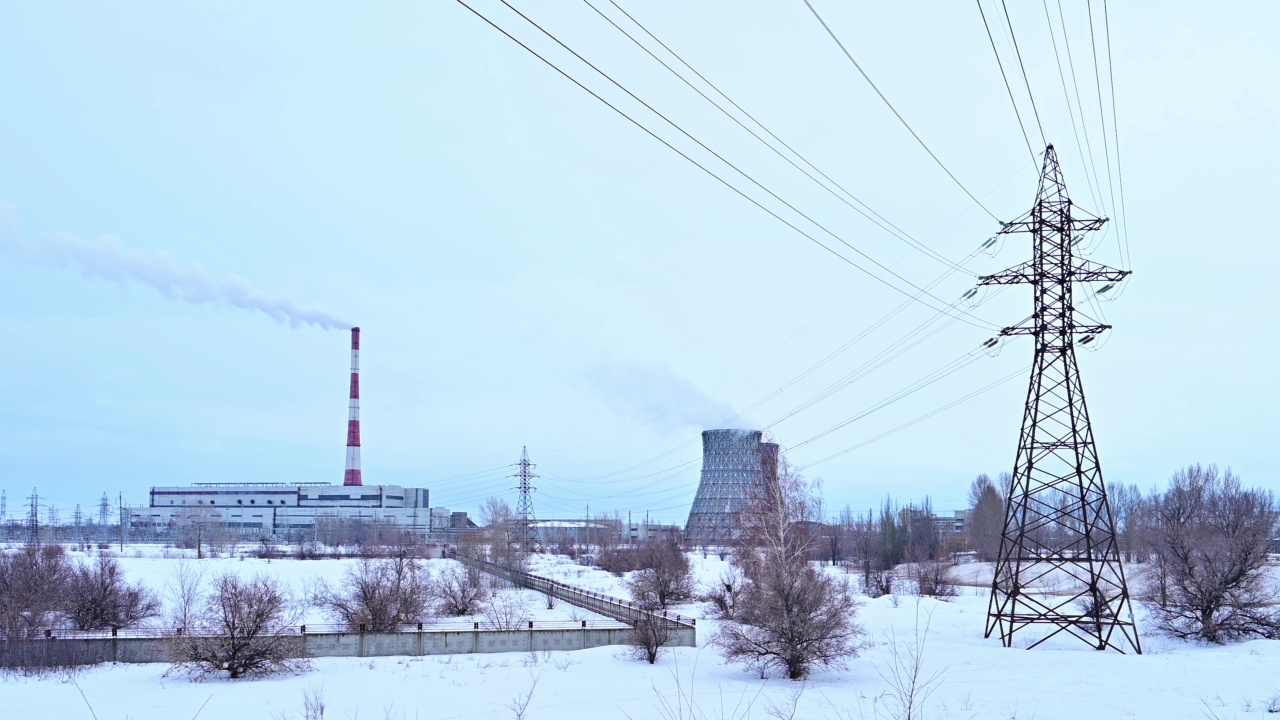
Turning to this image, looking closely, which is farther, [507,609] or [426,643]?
[507,609]

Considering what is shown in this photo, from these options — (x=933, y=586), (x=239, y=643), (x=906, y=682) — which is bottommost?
(x=933, y=586)

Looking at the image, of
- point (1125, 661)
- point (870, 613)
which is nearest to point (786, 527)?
→ point (870, 613)

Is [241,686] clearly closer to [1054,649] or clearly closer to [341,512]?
[1054,649]

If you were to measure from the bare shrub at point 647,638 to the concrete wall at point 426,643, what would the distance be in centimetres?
188

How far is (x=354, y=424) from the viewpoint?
84875mm

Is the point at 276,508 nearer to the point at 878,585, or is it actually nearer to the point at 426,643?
the point at 878,585

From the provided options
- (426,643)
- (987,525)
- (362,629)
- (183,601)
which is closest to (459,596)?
(183,601)

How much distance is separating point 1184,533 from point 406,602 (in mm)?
24312

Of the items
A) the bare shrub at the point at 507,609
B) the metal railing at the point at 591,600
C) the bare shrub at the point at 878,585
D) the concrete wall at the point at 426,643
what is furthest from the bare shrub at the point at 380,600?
the bare shrub at the point at 878,585

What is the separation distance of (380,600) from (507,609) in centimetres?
659

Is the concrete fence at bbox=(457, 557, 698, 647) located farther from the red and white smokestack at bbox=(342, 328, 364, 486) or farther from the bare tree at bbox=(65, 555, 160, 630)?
the red and white smokestack at bbox=(342, 328, 364, 486)

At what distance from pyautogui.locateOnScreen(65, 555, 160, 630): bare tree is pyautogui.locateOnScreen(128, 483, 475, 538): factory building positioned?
63589 mm

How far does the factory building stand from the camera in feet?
316

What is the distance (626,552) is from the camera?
58.3m
